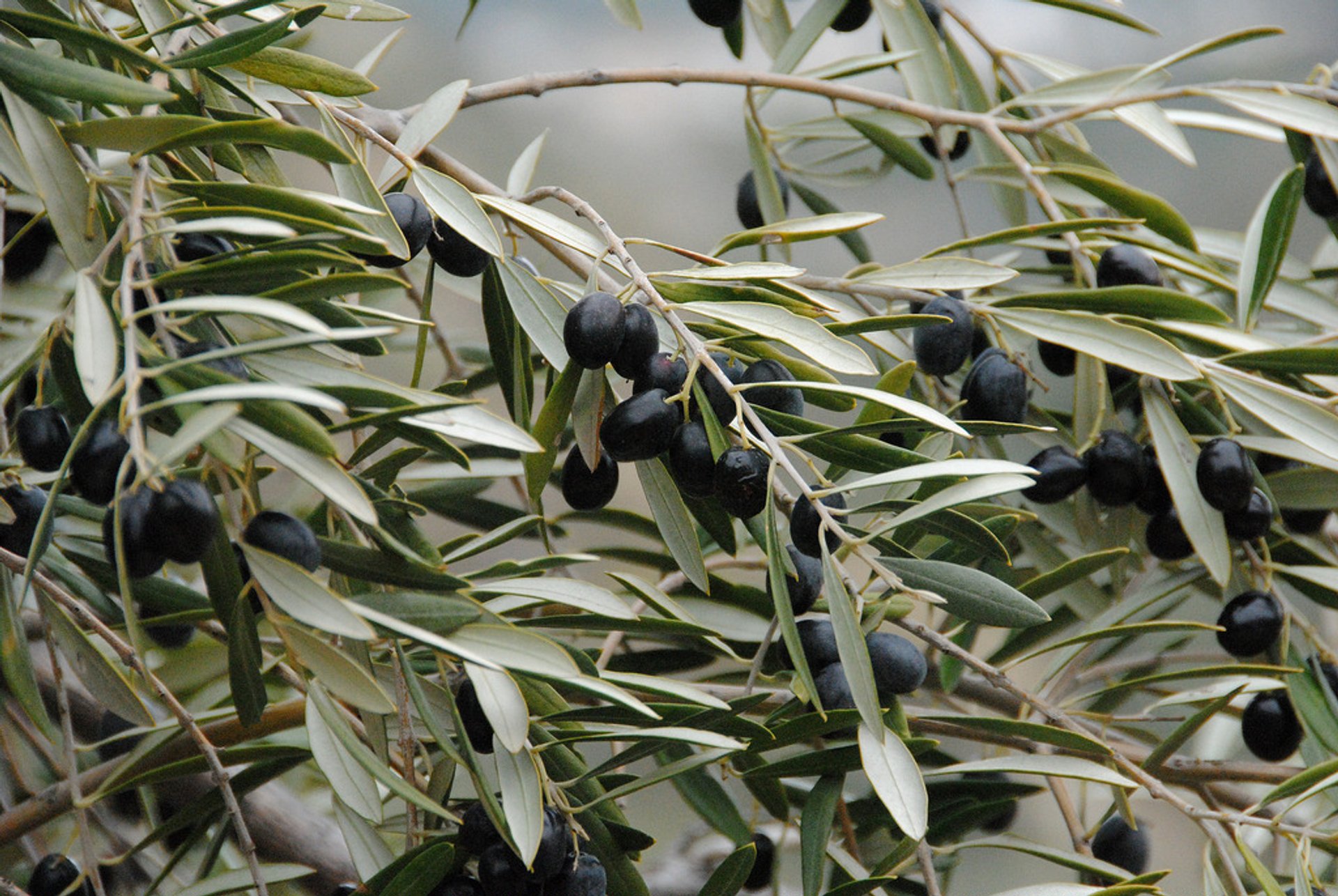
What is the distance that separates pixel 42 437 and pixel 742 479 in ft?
1.08

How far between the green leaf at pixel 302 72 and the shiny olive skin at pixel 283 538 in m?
0.25

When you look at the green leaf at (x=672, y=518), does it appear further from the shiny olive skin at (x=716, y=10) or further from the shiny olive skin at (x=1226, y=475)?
the shiny olive skin at (x=716, y=10)

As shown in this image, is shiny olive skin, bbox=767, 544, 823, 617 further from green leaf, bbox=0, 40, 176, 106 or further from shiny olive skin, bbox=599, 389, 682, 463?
green leaf, bbox=0, 40, 176, 106

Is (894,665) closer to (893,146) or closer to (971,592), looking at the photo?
(971,592)

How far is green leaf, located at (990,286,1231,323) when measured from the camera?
65cm

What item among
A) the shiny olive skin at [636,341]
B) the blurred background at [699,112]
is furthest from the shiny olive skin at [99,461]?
the blurred background at [699,112]

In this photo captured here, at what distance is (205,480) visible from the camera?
52cm

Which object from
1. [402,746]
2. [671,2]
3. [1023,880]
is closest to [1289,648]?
[402,746]

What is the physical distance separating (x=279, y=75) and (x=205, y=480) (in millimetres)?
211

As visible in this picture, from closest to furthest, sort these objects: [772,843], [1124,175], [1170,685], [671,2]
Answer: [772,843] < [1170,685] < [1124,175] < [671,2]

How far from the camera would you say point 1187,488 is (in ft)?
2.21

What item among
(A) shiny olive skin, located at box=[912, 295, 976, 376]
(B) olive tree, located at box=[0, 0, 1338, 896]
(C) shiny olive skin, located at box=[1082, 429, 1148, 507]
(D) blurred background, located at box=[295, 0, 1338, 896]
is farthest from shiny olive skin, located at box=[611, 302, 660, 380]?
(D) blurred background, located at box=[295, 0, 1338, 896]

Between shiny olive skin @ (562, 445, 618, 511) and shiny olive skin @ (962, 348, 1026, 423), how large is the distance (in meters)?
0.22

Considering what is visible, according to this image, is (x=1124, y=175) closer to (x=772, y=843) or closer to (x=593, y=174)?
(x=593, y=174)
